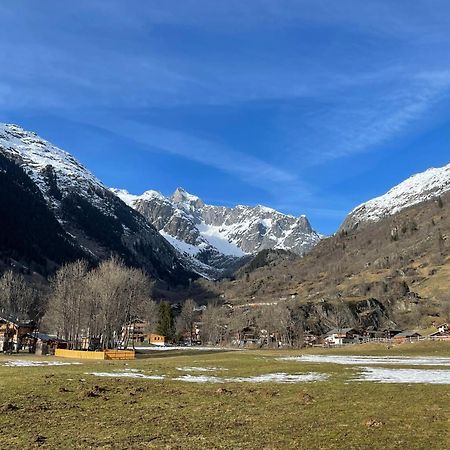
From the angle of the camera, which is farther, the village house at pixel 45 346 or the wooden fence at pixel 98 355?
the village house at pixel 45 346

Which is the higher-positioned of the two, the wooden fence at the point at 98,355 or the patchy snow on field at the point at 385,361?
the wooden fence at the point at 98,355

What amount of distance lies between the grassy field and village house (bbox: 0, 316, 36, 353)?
78932 mm

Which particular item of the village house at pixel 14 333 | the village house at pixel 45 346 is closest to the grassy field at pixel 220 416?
the village house at pixel 45 346

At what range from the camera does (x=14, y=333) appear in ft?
369

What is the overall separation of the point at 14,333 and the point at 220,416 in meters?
103

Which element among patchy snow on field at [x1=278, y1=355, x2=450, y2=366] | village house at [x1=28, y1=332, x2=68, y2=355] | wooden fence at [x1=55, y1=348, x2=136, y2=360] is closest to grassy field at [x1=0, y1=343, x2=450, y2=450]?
patchy snow on field at [x1=278, y1=355, x2=450, y2=366]

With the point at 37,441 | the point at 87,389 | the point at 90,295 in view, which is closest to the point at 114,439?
the point at 37,441

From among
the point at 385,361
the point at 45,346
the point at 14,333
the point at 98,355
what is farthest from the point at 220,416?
the point at 14,333

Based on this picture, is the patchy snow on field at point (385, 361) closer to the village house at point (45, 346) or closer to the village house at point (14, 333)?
the village house at point (45, 346)

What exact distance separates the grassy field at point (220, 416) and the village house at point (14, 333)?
78.9 meters

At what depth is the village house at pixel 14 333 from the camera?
106037 millimetres

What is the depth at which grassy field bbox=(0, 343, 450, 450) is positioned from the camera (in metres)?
17.2

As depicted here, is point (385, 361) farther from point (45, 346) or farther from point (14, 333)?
point (14, 333)

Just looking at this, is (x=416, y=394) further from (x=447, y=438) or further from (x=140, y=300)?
(x=140, y=300)
